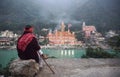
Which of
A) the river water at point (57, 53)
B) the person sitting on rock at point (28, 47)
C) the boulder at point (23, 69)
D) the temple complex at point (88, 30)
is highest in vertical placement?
the temple complex at point (88, 30)

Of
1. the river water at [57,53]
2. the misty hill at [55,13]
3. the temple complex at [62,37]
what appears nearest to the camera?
the river water at [57,53]

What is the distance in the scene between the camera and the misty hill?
24641 mm

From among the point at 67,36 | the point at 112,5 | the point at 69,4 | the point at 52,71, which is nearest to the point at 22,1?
the point at 69,4

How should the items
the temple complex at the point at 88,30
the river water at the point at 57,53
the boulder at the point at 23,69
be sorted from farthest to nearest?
the temple complex at the point at 88,30, the river water at the point at 57,53, the boulder at the point at 23,69

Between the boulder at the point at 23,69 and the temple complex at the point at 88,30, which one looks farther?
the temple complex at the point at 88,30

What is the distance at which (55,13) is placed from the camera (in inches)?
1054

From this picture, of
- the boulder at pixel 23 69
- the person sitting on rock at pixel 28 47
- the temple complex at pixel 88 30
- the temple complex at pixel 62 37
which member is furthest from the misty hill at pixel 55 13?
the boulder at pixel 23 69

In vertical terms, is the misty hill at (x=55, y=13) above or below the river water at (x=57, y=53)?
above

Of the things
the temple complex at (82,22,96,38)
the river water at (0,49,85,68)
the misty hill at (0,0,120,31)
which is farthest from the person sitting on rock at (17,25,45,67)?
the misty hill at (0,0,120,31)

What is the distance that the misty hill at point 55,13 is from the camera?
80.8 ft

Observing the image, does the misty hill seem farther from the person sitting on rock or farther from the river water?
the person sitting on rock

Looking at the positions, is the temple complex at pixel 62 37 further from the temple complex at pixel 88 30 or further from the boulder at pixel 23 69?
the boulder at pixel 23 69

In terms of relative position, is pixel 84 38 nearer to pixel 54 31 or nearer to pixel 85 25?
pixel 85 25

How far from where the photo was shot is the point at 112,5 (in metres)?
23.8
